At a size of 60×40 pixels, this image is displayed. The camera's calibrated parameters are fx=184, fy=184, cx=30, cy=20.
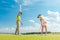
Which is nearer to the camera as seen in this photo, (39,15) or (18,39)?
(18,39)

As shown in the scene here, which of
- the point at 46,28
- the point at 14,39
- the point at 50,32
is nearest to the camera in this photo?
the point at 14,39

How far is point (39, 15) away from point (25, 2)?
1.03 meters

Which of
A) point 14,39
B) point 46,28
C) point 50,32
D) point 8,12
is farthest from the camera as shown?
point 50,32

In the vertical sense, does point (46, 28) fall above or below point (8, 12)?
below

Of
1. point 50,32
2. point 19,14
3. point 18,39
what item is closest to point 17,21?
point 19,14

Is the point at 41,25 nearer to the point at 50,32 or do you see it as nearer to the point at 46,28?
the point at 46,28

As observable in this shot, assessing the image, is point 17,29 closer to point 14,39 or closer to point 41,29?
point 41,29

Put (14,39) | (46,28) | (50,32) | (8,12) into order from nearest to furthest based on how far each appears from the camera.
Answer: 1. (14,39)
2. (46,28)
3. (8,12)
4. (50,32)

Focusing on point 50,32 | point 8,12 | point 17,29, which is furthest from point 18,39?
point 50,32

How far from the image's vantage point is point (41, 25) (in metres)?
9.45

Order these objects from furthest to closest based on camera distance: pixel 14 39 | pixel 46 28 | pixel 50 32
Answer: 1. pixel 50 32
2. pixel 46 28
3. pixel 14 39

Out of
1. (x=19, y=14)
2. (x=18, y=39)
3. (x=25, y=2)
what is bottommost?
(x=18, y=39)

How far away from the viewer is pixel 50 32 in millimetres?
10711

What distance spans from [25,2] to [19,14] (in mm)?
728
